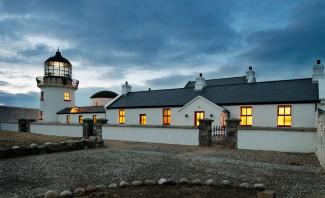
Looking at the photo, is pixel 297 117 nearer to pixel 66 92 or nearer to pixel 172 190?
pixel 172 190

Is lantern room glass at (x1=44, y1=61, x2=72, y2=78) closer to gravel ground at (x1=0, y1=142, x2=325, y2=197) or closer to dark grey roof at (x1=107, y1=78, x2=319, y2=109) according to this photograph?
dark grey roof at (x1=107, y1=78, x2=319, y2=109)

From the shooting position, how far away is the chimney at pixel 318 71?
19.9 metres

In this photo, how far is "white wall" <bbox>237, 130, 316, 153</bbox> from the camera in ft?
43.5

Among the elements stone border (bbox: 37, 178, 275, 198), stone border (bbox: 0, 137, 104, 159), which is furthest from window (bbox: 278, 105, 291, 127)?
stone border (bbox: 37, 178, 275, 198)

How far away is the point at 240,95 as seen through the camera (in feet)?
72.0

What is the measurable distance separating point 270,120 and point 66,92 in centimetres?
3103

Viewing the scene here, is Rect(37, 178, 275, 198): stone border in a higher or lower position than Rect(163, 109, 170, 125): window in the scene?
lower

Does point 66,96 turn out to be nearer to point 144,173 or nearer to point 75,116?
point 75,116

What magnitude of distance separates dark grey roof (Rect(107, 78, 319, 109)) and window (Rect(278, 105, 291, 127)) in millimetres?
633

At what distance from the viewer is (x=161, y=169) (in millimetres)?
8633

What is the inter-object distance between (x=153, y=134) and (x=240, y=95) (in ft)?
30.1

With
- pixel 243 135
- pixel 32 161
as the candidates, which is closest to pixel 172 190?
pixel 32 161

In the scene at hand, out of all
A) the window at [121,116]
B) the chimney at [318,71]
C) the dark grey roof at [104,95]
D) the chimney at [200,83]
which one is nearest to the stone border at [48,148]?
the window at [121,116]

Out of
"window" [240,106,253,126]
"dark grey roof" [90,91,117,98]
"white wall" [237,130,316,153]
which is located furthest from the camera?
"dark grey roof" [90,91,117,98]
